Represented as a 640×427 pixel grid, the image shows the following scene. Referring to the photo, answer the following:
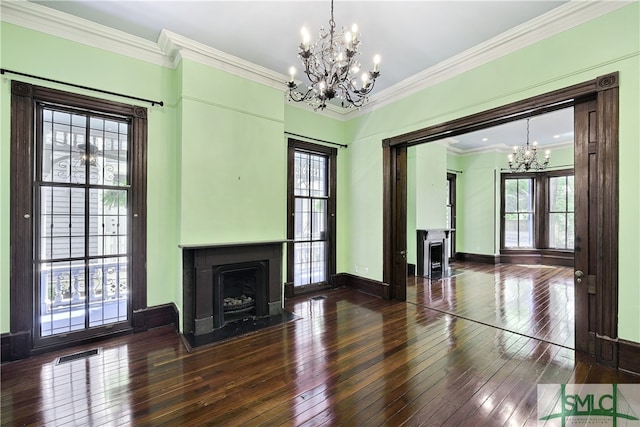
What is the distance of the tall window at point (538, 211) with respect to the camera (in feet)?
26.9

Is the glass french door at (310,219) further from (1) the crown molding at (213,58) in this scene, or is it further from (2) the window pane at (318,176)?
(1) the crown molding at (213,58)

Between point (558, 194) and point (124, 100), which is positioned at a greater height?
point (124, 100)

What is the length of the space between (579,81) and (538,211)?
7105mm

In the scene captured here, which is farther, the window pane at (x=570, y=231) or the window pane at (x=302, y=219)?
the window pane at (x=570, y=231)

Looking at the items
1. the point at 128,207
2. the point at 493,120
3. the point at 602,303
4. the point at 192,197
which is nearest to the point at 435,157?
the point at 493,120

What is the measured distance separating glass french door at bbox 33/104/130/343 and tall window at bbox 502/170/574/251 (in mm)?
9743

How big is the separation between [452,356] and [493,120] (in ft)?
9.18

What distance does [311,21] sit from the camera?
304 centimetres

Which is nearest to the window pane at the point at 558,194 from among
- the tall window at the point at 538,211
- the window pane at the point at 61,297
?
the tall window at the point at 538,211

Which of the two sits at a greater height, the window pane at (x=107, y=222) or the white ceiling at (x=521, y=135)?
the white ceiling at (x=521, y=135)

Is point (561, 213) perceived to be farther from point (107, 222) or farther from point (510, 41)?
point (107, 222)

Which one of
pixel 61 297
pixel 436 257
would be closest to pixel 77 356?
pixel 61 297

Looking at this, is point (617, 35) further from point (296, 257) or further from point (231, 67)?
point (296, 257)

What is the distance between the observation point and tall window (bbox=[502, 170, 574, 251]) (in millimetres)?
8203
